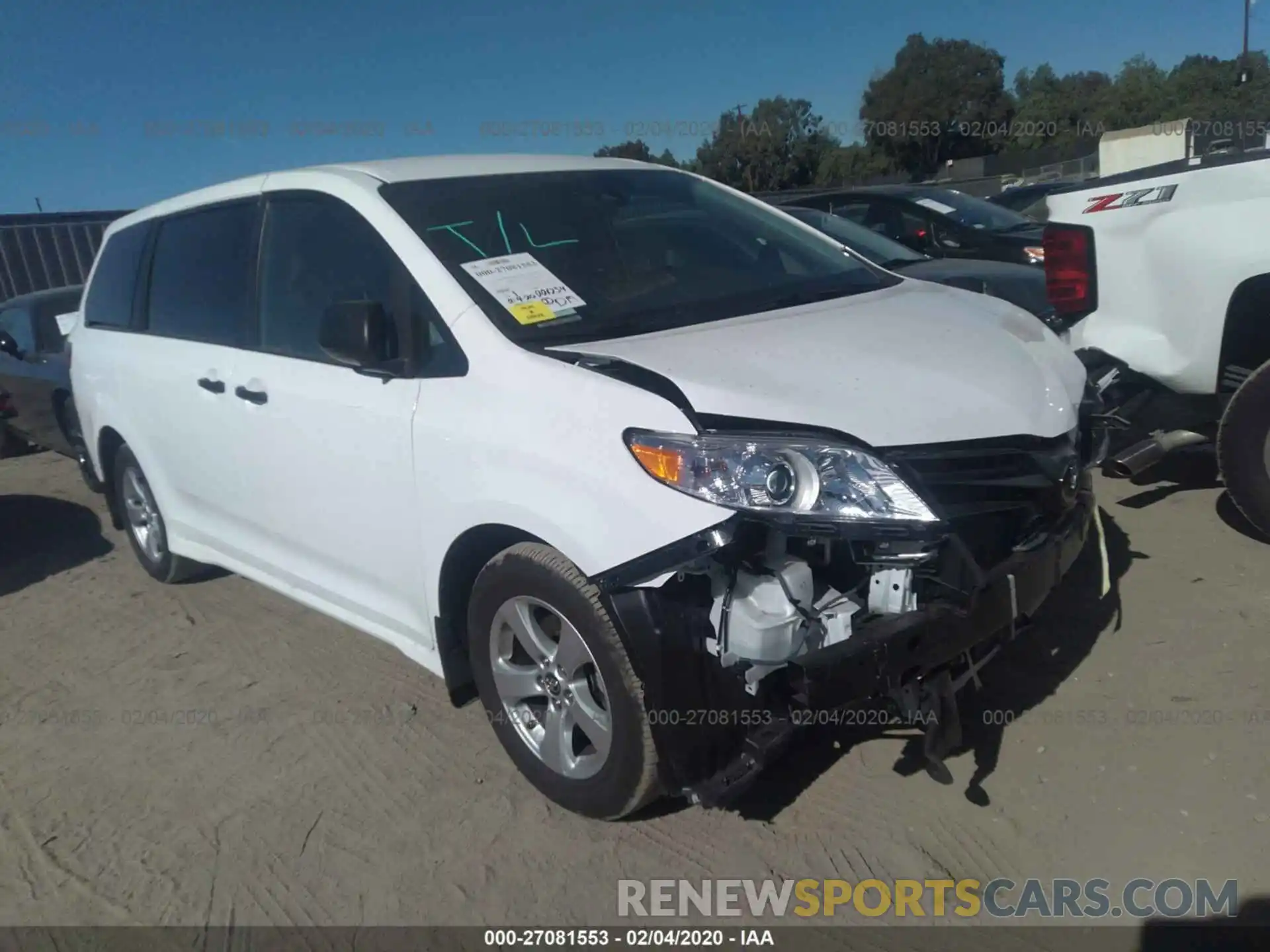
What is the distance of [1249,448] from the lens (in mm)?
3867

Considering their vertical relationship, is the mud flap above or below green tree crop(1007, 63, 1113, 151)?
below

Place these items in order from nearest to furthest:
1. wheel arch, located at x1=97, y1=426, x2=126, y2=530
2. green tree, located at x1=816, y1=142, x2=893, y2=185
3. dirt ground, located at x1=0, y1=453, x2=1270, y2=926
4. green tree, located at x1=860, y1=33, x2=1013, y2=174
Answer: dirt ground, located at x1=0, y1=453, x2=1270, y2=926 → wheel arch, located at x1=97, y1=426, x2=126, y2=530 → green tree, located at x1=816, y1=142, x2=893, y2=185 → green tree, located at x1=860, y1=33, x2=1013, y2=174

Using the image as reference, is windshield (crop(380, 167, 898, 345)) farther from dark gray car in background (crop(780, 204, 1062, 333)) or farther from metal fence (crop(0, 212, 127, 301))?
metal fence (crop(0, 212, 127, 301))

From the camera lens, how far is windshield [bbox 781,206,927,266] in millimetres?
6469

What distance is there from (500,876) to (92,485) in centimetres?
423

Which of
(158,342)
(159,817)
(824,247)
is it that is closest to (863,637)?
(824,247)

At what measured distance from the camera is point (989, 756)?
294 centimetres

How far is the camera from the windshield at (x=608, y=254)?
294cm

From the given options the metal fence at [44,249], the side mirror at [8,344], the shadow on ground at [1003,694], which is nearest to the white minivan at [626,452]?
the shadow on ground at [1003,694]

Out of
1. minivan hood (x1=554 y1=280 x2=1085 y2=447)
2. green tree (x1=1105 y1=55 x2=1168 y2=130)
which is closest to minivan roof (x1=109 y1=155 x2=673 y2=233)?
minivan hood (x1=554 y1=280 x2=1085 y2=447)

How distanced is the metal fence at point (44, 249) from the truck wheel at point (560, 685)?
→ 1595 centimetres

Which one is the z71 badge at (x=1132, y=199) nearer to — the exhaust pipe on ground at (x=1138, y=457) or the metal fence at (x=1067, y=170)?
the exhaust pipe on ground at (x=1138, y=457)

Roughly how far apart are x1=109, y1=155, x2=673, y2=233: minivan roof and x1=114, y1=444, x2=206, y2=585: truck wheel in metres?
1.55

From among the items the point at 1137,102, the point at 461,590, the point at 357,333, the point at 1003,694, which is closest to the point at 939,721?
the point at 1003,694
